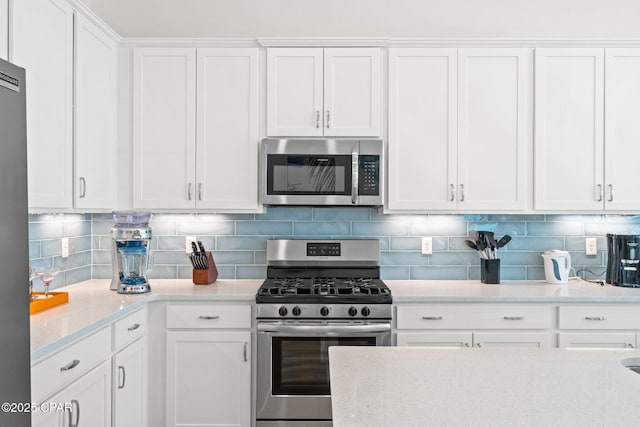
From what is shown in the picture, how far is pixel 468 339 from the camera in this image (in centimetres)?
288

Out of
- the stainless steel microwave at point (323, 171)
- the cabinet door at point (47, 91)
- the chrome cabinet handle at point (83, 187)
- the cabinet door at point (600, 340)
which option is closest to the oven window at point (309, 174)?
the stainless steel microwave at point (323, 171)

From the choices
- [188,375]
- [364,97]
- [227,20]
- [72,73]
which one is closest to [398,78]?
[364,97]

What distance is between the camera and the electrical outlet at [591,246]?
3475 millimetres

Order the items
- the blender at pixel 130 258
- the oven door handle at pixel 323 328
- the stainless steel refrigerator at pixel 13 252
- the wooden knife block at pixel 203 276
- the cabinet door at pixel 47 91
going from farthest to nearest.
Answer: the wooden knife block at pixel 203 276, the blender at pixel 130 258, the oven door handle at pixel 323 328, the cabinet door at pixel 47 91, the stainless steel refrigerator at pixel 13 252

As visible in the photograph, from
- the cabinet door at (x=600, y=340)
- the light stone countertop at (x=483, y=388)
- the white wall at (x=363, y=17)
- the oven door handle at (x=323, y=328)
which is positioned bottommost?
the cabinet door at (x=600, y=340)

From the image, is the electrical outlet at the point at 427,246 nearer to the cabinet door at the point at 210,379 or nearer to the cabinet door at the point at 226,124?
the cabinet door at the point at 226,124

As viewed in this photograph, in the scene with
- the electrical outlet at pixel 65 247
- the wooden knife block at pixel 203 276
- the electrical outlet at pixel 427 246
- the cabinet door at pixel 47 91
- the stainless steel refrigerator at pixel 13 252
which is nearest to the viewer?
the stainless steel refrigerator at pixel 13 252

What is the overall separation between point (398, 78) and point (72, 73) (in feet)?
5.89

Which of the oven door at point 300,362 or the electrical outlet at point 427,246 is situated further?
the electrical outlet at point 427,246

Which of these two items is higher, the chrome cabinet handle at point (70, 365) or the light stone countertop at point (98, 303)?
the light stone countertop at point (98, 303)

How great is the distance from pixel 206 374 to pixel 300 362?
1.74ft

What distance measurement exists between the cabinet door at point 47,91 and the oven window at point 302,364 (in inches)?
52.5

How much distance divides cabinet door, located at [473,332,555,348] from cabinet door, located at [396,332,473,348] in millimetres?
56

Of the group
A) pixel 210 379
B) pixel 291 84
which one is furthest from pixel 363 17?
pixel 210 379
